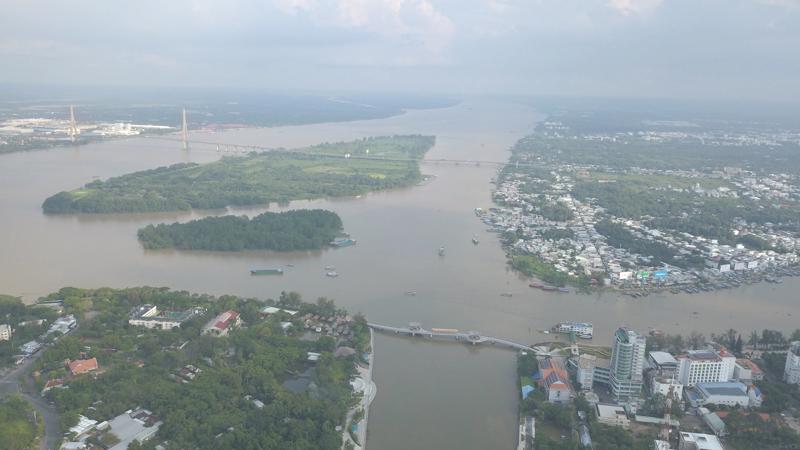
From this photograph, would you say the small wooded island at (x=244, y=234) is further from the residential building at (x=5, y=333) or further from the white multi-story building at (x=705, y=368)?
the white multi-story building at (x=705, y=368)

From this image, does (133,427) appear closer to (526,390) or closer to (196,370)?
(196,370)

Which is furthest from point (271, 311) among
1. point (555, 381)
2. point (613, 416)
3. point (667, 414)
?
point (667, 414)

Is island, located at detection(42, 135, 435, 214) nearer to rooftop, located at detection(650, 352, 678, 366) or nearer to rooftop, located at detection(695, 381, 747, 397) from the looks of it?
rooftop, located at detection(650, 352, 678, 366)

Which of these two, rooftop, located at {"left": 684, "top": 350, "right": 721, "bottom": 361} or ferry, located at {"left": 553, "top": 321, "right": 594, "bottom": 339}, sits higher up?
rooftop, located at {"left": 684, "top": 350, "right": 721, "bottom": 361}

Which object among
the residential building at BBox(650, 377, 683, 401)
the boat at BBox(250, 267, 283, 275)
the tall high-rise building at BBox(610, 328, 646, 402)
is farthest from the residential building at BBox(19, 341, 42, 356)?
the residential building at BBox(650, 377, 683, 401)

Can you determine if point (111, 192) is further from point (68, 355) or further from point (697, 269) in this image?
point (697, 269)

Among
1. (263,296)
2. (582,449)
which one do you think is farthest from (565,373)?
(263,296)
